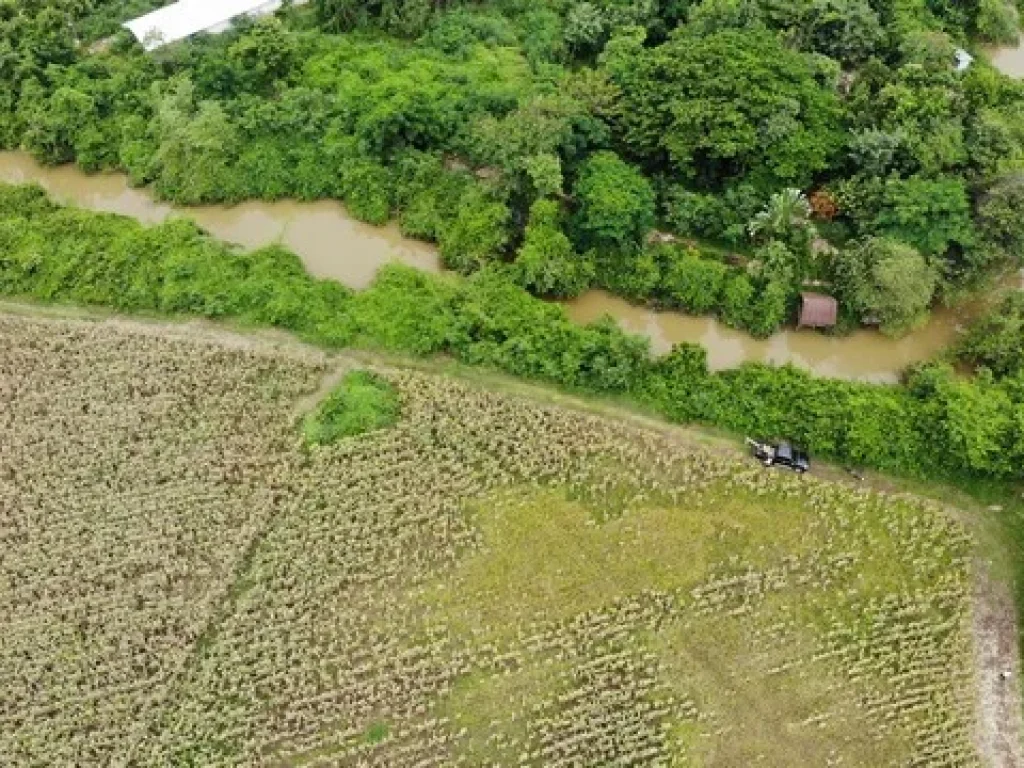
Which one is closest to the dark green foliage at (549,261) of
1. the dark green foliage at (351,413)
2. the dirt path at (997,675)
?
the dark green foliage at (351,413)

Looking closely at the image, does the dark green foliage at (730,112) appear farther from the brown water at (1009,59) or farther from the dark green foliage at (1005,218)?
the brown water at (1009,59)

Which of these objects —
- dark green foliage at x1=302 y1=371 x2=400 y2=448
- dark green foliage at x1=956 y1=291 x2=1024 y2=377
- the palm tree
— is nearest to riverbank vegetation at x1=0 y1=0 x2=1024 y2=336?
the palm tree

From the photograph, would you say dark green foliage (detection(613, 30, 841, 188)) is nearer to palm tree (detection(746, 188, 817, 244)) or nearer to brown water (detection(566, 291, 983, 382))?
palm tree (detection(746, 188, 817, 244))

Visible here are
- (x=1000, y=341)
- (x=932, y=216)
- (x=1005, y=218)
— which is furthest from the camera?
(x=932, y=216)

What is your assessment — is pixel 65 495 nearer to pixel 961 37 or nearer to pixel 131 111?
pixel 131 111

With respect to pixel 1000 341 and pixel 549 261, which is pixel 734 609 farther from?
pixel 549 261

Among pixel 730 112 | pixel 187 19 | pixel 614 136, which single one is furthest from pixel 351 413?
pixel 187 19
